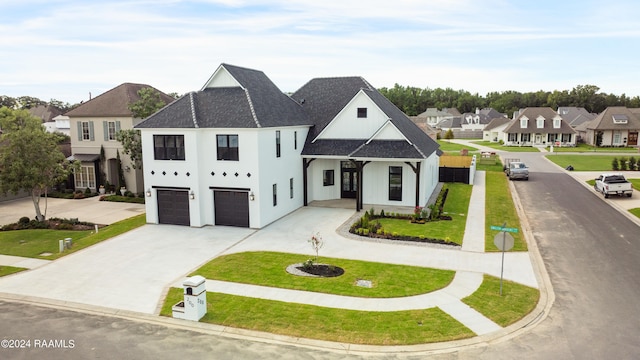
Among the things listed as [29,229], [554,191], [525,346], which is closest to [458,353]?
Answer: [525,346]

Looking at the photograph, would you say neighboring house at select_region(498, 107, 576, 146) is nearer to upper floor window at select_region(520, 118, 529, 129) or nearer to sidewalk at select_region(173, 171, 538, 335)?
upper floor window at select_region(520, 118, 529, 129)

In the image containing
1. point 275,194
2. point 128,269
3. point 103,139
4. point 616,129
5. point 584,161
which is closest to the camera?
point 128,269

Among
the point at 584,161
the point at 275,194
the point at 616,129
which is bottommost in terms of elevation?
the point at 584,161

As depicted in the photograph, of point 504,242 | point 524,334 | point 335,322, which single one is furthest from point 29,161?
point 524,334

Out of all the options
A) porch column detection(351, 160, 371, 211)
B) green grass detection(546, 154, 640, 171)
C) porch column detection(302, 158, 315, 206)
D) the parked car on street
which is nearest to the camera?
porch column detection(351, 160, 371, 211)

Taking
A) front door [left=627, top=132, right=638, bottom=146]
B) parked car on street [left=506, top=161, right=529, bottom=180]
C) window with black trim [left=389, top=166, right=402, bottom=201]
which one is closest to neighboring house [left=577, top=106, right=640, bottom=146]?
front door [left=627, top=132, right=638, bottom=146]

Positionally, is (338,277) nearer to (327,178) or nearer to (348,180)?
(327,178)

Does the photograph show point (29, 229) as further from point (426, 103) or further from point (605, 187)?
point (426, 103)
